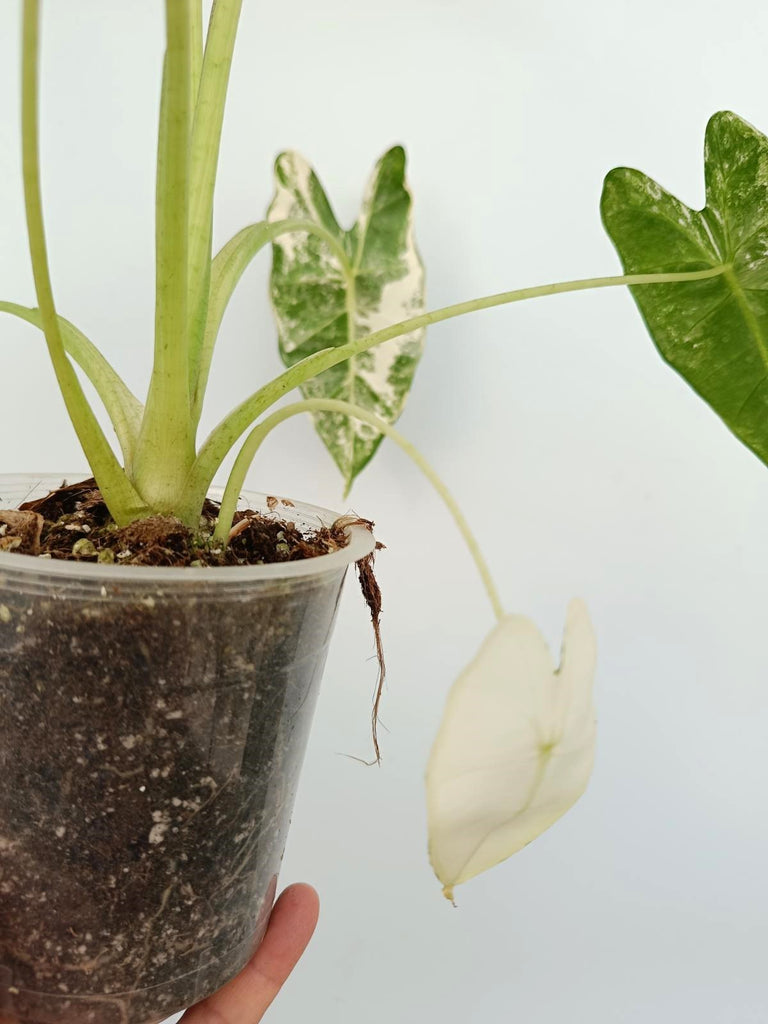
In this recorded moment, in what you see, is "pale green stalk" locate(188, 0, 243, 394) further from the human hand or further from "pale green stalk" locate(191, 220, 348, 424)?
the human hand

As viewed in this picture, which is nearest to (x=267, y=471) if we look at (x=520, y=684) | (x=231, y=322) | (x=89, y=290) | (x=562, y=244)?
(x=231, y=322)

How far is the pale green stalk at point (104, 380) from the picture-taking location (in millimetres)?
674

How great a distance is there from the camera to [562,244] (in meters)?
1.10

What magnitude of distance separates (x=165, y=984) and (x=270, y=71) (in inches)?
37.5

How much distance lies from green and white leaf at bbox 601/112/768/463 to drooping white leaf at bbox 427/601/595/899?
36cm

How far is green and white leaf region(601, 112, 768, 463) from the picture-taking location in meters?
0.72

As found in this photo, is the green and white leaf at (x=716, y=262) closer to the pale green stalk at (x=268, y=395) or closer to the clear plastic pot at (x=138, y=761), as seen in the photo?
the pale green stalk at (x=268, y=395)

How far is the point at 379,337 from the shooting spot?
615mm

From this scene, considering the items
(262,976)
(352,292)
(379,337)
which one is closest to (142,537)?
(379,337)

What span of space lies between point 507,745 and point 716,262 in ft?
1.69

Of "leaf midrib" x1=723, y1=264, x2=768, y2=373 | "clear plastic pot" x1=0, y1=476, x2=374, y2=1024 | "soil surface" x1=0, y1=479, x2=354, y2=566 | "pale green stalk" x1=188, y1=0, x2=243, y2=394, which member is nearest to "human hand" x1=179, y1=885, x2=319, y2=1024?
"clear plastic pot" x1=0, y1=476, x2=374, y2=1024

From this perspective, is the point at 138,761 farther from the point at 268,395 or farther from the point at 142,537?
the point at 268,395

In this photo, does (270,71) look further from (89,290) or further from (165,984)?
(165,984)

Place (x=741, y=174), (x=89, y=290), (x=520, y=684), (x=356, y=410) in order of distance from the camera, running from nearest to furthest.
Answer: (x=520, y=684) < (x=356, y=410) < (x=741, y=174) < (x=89, y=290)
